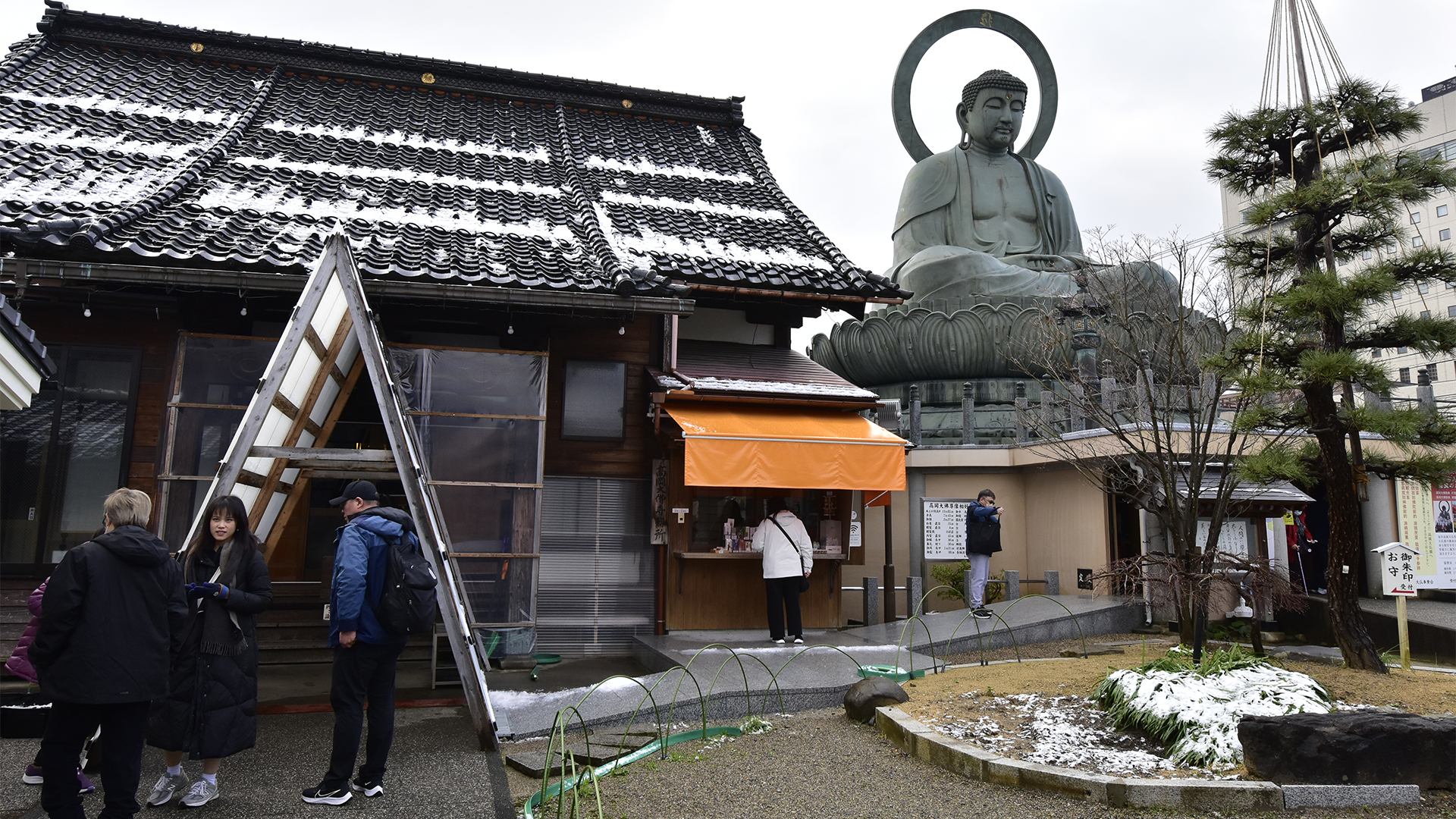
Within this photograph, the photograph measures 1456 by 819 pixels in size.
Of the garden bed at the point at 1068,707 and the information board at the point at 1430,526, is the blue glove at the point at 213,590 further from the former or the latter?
the information board at the point at 1430,526

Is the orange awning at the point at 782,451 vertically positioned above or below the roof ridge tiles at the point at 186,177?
below

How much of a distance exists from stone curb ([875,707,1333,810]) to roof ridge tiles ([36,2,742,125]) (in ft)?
37.1

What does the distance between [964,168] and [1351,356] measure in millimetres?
13356

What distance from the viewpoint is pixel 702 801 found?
4711 mm

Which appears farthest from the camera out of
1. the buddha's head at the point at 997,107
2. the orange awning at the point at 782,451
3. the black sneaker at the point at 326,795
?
the buddha's head at the point at 997,107

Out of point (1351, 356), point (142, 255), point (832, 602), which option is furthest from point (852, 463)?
point (142, 255)

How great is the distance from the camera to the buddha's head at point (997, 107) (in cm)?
1880

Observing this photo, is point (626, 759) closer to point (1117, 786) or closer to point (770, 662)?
point (770, 662)

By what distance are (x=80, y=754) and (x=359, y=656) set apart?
1153 mm

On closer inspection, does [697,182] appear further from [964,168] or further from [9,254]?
[964,168]

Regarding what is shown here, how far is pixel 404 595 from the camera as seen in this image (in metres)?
4.42

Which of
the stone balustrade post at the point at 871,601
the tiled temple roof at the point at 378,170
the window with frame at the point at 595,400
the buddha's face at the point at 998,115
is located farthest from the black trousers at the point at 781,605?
the buddha's face at the point at 998,115

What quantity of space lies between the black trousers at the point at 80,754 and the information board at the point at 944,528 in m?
11.1

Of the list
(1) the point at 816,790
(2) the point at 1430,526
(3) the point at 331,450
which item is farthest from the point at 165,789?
(2) the point at 1430,526
